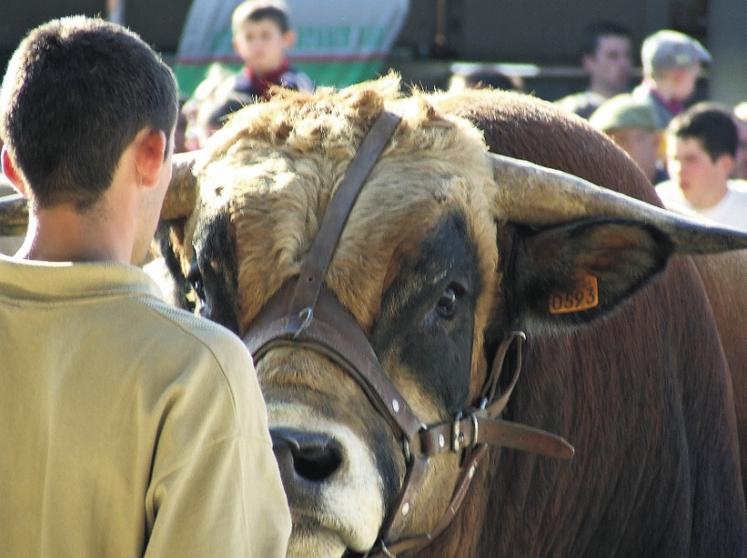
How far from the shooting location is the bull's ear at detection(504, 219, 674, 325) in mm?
3627

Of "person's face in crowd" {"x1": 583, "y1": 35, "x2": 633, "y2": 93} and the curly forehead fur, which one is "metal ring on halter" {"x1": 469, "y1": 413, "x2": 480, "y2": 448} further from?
"person's face in crowd" {"x1": 583, "y1": 35, "x2": 633, "y2": 93}

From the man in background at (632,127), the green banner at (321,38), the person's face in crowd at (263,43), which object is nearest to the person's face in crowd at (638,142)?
the man in background at (632,127)

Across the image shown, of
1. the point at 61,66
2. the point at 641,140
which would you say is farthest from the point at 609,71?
the point at 61,66

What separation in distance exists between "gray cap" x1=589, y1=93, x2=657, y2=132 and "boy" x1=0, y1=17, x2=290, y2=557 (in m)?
6.13

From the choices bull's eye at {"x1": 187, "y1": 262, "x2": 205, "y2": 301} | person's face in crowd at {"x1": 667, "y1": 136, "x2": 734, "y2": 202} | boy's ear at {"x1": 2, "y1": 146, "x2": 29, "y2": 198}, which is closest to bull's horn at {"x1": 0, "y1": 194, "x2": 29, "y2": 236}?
bull's eye at {"x1": 187, "y1": 262, "x2": 205, "y2": 301}

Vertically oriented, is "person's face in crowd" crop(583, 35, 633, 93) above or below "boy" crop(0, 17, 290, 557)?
below

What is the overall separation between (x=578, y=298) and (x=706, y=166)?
166 inches

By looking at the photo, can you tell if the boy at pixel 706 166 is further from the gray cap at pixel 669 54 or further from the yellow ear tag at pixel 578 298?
the yellow ear tag at pixel 578 298

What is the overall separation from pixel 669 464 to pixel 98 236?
7.31 ft

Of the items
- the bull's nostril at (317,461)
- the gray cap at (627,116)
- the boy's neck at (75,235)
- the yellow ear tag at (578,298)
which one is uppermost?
the boy's neck at (75,235)

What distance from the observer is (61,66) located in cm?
216

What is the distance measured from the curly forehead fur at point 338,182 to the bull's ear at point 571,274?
0.38 feet

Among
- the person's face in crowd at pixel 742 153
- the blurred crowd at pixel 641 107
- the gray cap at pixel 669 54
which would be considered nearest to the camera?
the blurred crowd at pixel 641 107

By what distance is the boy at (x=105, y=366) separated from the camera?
6.68ft
